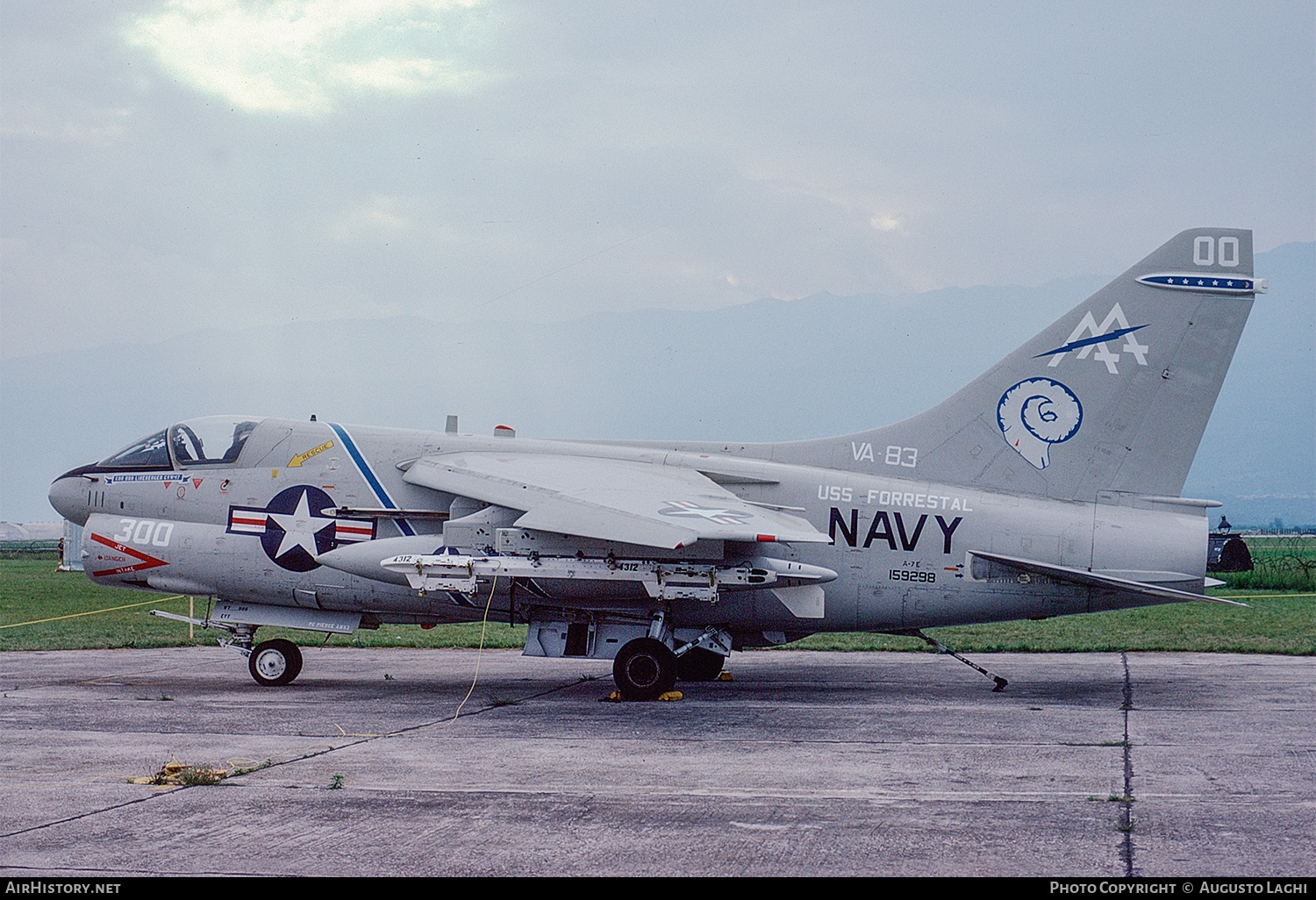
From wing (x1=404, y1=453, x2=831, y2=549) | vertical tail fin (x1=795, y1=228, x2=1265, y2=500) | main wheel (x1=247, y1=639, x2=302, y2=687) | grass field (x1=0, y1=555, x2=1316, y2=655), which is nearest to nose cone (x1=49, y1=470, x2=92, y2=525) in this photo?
main wheel (x1=247, y1=639, x2=302, y2=687)

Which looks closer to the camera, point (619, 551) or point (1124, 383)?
point (619, 551)

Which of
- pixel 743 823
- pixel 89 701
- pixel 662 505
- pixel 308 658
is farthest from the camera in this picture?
pixel 308 658

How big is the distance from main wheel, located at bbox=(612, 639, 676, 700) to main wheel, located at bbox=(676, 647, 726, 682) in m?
1.88

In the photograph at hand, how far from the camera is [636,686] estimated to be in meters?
13.2

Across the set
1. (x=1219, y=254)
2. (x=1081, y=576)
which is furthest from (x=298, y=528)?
(x=1219, y=254)

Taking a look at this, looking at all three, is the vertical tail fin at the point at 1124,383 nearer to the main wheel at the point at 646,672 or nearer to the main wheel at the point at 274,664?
the main wheel at the point at 646,672

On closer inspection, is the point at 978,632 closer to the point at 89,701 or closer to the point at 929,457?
the point at 929,457

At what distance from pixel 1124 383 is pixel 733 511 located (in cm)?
522

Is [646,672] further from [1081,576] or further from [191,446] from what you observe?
[191,446]

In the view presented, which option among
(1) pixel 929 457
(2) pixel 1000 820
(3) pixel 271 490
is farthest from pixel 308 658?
(2) pixel 1000 820

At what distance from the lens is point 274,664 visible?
14711 millimetres

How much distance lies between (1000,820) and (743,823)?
62.2 inches

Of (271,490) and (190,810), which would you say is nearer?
(190,810)

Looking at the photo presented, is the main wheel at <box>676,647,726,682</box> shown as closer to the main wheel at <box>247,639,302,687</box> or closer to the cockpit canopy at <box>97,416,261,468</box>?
the main wheel at <box>247,639,302,687</box>
